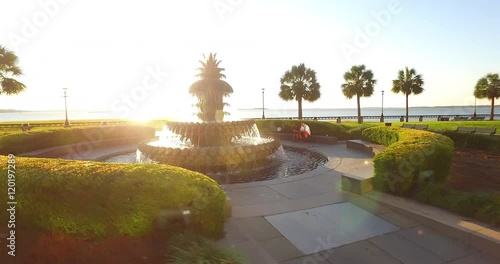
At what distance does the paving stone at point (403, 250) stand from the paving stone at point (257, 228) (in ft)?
6.60

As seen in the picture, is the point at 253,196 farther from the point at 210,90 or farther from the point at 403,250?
the point at 210,90

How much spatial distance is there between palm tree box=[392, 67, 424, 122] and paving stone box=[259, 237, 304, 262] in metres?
52.6

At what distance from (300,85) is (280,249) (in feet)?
114

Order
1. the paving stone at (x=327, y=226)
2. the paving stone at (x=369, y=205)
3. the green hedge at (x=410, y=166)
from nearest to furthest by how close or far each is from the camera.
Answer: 1. the paving stone at (x=327, y=226)
2. the paving stone at (x=369, y=205)
3. the green hedge at (x=410, y=166)

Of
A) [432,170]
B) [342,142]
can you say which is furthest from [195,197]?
[342,142]

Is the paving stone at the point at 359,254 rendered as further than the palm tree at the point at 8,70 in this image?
No

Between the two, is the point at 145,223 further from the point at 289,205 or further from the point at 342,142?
the point at 342,142

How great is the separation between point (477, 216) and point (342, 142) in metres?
14.2

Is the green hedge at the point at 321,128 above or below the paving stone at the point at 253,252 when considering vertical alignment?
above

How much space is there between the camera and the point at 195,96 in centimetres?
1498

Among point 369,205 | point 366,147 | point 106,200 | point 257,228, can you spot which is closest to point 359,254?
point 257,228

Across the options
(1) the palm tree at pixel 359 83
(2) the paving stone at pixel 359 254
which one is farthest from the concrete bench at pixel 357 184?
(1) the palm tree at pixel 359 83

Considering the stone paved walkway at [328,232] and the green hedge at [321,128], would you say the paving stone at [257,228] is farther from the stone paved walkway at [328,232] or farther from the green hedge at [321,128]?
the green hedge at [321,128]

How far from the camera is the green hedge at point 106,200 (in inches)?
173
